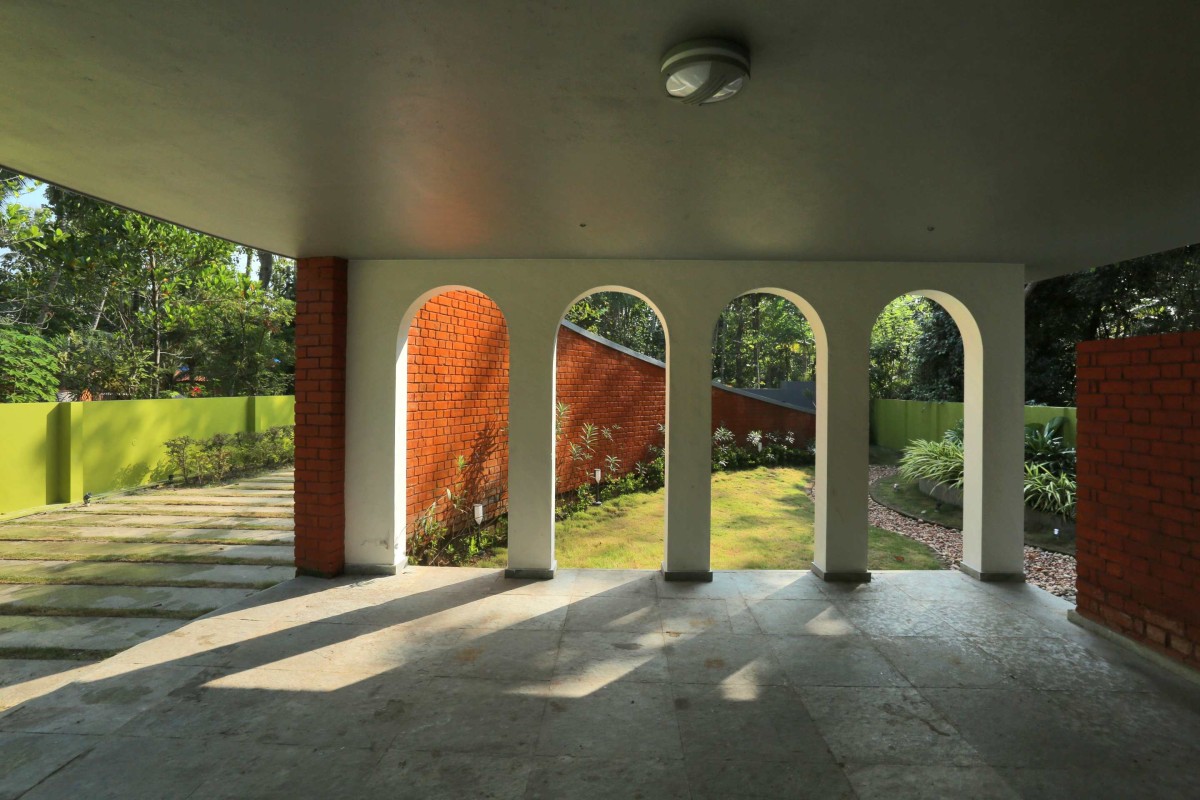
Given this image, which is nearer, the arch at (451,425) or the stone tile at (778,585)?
the stone tile at (778,585)

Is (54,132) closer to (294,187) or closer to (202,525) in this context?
(294,187)

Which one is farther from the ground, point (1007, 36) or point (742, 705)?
point (1007, 36)

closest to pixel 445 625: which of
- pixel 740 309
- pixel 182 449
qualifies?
pixel 182 449

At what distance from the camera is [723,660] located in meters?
3.62

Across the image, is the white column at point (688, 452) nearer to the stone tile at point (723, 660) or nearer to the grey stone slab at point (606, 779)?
the stone tile at point (723, 660)

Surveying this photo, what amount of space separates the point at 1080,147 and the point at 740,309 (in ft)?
94.8

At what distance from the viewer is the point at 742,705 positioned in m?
3.09

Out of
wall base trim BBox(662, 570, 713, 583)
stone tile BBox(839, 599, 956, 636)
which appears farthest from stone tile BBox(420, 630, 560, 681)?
stone tile BBox(839, 599, 956, 636)

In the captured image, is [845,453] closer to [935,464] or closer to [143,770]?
[143,770]

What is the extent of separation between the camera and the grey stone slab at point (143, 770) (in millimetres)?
2381

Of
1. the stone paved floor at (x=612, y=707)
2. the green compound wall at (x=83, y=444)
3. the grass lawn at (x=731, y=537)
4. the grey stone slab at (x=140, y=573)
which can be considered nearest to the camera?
the stone paved floor at (x=612, y=707)

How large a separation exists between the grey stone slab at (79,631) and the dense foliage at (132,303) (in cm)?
603

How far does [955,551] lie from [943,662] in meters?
4.60

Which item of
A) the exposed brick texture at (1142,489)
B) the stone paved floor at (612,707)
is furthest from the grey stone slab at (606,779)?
the exposed brick texture at (1142,489)
